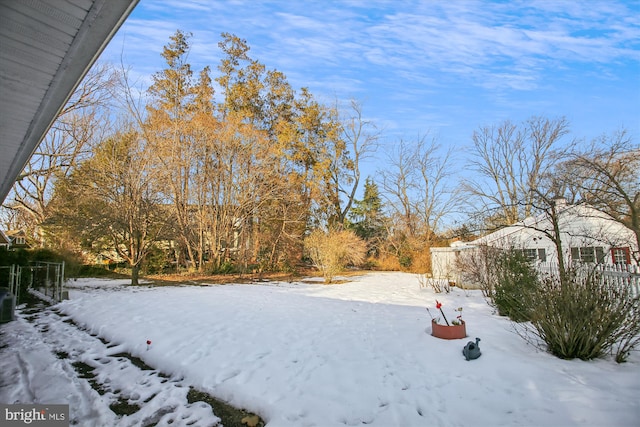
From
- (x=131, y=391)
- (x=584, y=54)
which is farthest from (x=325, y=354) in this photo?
(x=584, y=54)

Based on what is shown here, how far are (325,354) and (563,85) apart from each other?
9456 mm

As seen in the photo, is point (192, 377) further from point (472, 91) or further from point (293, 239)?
point (293, 239)

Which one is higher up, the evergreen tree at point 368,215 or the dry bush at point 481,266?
Answer: the evergreen tree at point 368,215

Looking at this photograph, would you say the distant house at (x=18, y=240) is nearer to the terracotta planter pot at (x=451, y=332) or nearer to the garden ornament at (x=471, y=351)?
the terracotta planter pot at (x=451, y=332)

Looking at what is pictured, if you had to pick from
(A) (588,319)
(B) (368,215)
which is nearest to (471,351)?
(A) (588,319)

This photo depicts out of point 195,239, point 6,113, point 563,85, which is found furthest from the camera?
point 195,239

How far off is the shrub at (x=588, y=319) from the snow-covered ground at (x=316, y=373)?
17cm

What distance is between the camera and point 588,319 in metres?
3.79

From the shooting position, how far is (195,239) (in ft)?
58.6

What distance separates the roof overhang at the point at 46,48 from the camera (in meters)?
1.51

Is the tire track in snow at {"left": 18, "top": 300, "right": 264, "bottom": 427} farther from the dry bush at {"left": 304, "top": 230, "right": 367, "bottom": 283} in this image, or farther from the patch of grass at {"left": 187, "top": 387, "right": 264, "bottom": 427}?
the dry bush at {"left": 304, "top": 230, "right": 367, "bottom": 283}

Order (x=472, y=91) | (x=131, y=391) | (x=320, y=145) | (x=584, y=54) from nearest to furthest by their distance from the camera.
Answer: (x=131, y=391)
(x=584, y=54)
(x=472, y=91)
(x=320, y=145)

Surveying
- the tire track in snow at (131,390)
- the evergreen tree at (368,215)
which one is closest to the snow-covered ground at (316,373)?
the tire track in snow at (131,390)

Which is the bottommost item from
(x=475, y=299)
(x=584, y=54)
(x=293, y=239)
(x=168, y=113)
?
(x=475, y=299)
